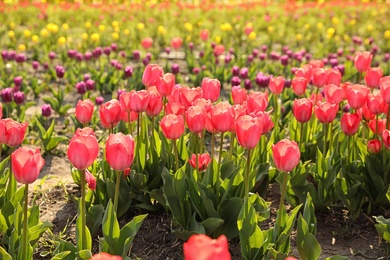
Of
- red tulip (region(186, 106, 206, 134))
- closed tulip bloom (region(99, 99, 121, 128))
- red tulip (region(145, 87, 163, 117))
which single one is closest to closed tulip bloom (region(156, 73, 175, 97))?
red tulip (region(145, 87, 163, 117))

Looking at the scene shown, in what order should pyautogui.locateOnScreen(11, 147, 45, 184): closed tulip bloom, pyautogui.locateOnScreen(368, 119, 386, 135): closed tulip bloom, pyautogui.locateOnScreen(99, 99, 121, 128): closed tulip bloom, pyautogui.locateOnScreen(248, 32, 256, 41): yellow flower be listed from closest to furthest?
pyautogui.locateOnScreen(11, 147, 45, 184): closed tulip bloom, pyautogui.locateOnScreen(99, 99, 121, 128): closed tulip bloom, pyautogui.locateOnScreen(368, 119, 386, 135): closed tulip bloom, pyautogui.locateOnScreen(248, 32, 256, 41): yellow flower

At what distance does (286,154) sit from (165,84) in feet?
3.36

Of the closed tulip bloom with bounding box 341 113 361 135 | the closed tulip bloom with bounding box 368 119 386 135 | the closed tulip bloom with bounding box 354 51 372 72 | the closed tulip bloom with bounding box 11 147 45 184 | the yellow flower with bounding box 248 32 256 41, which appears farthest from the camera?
the yellow flower with bounding box 248 32 256 41

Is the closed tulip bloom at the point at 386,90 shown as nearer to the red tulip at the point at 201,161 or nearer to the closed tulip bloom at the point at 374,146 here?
the closed tulip bloom at the point at 374,146

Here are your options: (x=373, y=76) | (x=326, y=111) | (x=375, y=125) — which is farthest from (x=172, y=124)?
(x=373, y=76)

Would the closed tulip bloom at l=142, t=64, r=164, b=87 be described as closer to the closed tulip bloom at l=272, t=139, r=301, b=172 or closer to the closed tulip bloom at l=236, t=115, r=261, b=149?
the closed tulip bloom at l=236, t=115, r=261, b=149

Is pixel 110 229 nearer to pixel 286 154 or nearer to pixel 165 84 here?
pixel 286 154

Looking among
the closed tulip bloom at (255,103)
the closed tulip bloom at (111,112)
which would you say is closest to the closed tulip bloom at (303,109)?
the closed tulip bloom at (255,103)

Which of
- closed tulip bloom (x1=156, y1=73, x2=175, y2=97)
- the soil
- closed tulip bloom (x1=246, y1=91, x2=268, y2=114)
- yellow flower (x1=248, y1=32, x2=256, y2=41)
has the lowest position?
the soil

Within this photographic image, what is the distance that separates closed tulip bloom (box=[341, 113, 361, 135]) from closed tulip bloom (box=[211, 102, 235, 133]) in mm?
826

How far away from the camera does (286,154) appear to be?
7.55 feet

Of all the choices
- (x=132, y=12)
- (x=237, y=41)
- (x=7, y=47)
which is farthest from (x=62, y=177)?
(x=132, y=12)

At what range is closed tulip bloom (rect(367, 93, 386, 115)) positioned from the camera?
3186 mm

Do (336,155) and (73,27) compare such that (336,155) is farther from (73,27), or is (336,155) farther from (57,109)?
(73,27)
